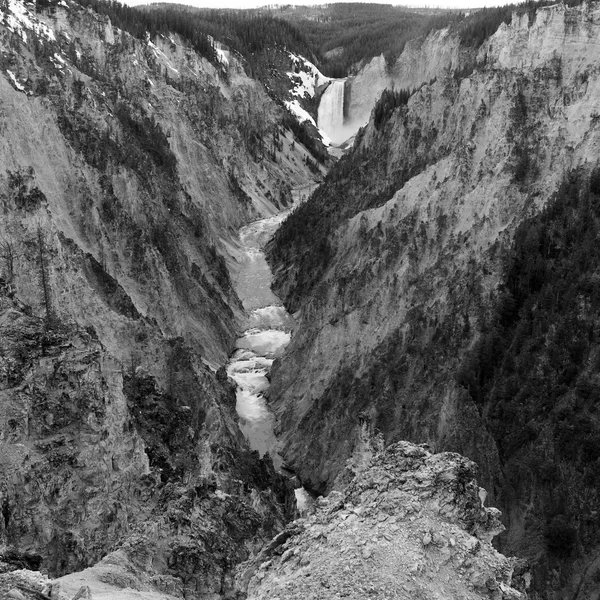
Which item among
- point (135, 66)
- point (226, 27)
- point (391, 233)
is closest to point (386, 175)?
point (391, 233)

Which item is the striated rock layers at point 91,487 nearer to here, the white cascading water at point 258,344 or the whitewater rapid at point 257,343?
the white cascading water at point 258,344

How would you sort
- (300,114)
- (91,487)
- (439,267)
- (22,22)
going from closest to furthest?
(91,487) → (439,267) → (22,22) → (300,114)

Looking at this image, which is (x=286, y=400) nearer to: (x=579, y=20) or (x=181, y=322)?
(x=181, y=322)

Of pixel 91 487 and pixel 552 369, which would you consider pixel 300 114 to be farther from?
Result: pixel 91 487

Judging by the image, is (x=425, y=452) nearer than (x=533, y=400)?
Yes

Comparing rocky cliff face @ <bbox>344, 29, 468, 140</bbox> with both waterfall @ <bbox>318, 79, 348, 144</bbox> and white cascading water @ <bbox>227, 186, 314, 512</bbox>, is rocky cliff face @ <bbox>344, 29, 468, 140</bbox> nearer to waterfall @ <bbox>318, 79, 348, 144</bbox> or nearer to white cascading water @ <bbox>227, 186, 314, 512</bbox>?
waterfall @ <bbox>318, 79, 348, 144</bbox>

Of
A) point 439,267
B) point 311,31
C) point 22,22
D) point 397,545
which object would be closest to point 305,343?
point 439,267
